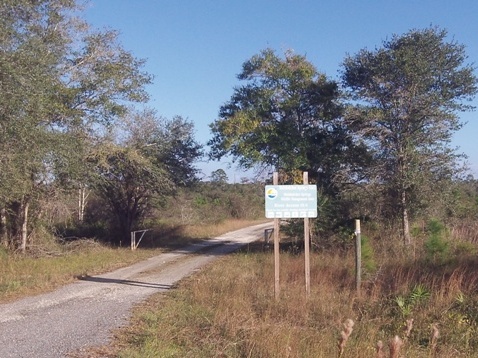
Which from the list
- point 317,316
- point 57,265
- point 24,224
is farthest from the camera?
point 24,224

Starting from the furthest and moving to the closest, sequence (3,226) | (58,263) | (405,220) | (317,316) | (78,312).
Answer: (3,226) < (405,220) < (58,263) < (78,312) < (317,316)

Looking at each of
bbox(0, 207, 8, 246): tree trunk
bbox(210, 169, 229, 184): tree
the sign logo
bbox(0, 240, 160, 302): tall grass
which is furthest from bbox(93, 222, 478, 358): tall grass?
bbox(210, 169, 229, 184): tree

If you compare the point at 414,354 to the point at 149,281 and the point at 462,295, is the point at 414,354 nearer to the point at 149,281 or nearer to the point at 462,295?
the point at 462,295

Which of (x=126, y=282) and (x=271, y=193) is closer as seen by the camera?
(x=271, y=193)

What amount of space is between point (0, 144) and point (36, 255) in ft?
24.5

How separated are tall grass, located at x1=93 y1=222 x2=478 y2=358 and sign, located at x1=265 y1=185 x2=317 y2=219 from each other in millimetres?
1551

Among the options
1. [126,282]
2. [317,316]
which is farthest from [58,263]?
[317,316]

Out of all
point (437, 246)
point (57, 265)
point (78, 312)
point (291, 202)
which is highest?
point (291, 202)

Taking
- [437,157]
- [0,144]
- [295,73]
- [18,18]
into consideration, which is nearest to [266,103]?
[295,73]

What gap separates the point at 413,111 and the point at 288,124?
16.2 feet

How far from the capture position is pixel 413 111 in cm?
1902

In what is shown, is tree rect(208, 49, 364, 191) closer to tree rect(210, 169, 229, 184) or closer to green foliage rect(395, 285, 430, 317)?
green foliage rect(395, 285, 430, 317)

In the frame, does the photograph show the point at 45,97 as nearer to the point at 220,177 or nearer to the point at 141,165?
the point at 141,165

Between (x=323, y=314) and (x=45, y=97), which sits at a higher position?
(x=45, y=97)
